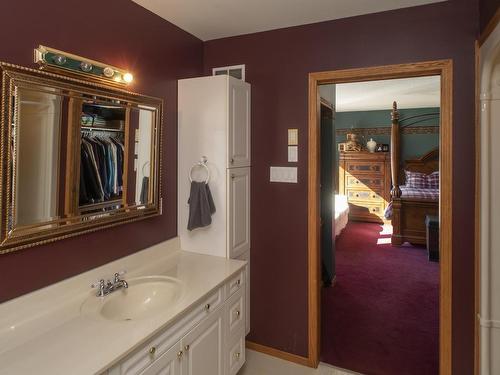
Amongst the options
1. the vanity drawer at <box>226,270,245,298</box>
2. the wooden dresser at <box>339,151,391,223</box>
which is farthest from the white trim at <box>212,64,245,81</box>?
the wooden dresser at <box>339,151,391,223</box>

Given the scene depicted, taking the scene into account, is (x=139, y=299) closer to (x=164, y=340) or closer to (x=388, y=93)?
(x=164, y=340)

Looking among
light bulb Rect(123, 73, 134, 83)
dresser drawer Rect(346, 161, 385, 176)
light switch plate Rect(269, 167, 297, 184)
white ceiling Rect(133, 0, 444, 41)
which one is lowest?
light switch plate Rect(269, 167, 297, 184)

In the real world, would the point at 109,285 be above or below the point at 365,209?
below

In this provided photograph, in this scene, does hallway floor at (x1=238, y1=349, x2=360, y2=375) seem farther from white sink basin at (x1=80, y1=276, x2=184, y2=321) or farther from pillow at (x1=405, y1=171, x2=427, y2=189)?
pillow at (x1=405, y1=171, x2=427, y2=189)

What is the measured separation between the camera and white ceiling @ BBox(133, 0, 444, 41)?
6.48 feet

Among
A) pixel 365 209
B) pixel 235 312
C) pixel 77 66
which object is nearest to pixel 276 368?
pixel 235 312

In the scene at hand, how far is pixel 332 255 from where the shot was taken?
3680mm

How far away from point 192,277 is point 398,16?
6.82 ft

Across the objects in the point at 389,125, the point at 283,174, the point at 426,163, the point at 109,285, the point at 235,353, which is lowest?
the point at 235,353

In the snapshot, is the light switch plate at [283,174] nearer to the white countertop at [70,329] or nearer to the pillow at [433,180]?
the white countertop at [70,329]

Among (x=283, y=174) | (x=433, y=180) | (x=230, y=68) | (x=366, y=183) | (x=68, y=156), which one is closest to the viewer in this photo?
(x=68, y=156)

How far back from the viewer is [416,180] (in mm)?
6473

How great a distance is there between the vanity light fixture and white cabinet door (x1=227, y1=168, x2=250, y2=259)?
0.88 metres

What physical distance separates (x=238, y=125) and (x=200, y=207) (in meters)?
0.65
